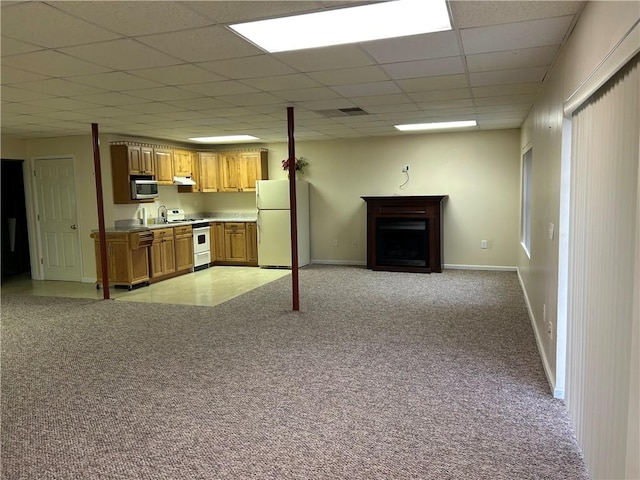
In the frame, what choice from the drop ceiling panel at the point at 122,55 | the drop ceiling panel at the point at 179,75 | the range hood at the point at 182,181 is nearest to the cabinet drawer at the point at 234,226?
the range hood at the point at 182,181

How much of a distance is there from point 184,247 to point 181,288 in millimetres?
1363

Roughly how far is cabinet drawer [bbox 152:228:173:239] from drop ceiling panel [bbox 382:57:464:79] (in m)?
4.95

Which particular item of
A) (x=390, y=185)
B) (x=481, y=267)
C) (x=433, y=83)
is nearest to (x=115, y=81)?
(x=433, y=83)

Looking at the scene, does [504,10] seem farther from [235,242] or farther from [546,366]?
[235,242]

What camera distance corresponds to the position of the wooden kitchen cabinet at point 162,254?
7.47 meters

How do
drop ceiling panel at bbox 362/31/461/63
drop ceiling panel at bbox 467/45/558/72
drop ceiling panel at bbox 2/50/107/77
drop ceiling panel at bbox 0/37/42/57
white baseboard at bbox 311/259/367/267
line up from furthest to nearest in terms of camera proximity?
white baseboard at bbox 311/259/367/267, drop ceiling panel at bbox 467/45/558/72, drop ceiling panel at bbox 2/50/107/77, drop ceiling panel at bbox 362/31/461/63, drop ceiling panel at bbox 0/37/42/57

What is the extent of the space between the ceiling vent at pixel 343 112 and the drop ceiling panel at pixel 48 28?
3.17 meters

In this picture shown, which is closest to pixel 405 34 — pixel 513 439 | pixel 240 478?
pixel 513 439

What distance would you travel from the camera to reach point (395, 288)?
21.9ft

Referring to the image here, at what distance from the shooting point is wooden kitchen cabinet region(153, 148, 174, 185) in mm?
8094

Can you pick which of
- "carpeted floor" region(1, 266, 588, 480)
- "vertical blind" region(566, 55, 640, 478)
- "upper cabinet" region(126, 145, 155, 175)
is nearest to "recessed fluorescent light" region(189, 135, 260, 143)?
"upper cabinet" region(126, 145, 155, 175)

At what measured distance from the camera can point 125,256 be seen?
6949 millimetres

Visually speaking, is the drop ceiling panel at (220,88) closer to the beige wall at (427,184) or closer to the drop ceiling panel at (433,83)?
the drop ceiling panel at (433,83)

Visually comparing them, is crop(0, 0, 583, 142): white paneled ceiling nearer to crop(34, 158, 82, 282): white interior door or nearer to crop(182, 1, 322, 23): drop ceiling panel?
crop(182, 1, 322, 23): drop ceiling panel
